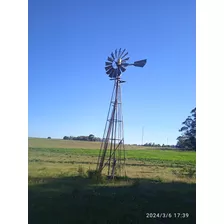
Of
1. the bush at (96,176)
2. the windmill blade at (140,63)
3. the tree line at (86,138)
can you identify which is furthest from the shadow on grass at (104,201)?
the windmill blade at (140,63)

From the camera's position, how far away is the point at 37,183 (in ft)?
19.5

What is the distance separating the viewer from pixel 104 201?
595 centimetres

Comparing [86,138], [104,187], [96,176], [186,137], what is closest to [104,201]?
[104,187]

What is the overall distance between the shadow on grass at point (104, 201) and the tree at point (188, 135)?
704 millimetres

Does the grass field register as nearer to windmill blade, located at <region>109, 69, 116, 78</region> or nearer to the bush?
the bush

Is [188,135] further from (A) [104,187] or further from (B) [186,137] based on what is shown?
(A) [104,187]

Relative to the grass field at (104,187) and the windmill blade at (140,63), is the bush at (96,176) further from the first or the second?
the windmill blade at (140,63)

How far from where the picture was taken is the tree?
6133mm
